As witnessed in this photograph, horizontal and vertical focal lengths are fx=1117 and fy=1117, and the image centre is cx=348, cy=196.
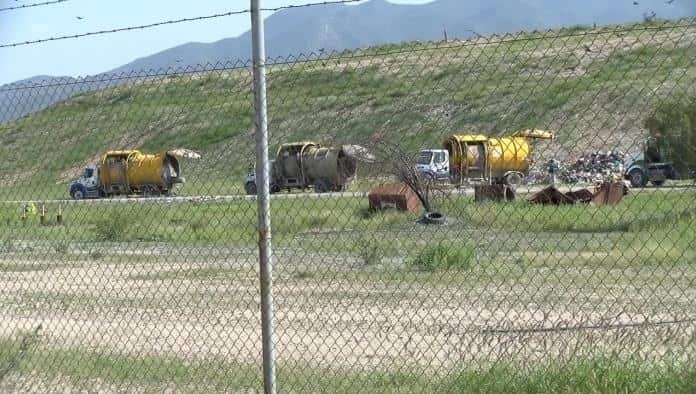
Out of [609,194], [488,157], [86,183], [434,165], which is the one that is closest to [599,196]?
[609,194]

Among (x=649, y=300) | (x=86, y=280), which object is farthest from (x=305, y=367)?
(x=86, y=280)

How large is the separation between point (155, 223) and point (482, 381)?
1879 centimetres

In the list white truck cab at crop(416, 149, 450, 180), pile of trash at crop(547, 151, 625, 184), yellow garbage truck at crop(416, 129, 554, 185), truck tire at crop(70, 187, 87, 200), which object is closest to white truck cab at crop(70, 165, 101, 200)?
truck tire at crop(70, 187, 87, 200)

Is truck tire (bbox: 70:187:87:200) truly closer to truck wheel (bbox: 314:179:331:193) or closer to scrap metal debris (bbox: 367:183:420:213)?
scrap metal debris (bbox: 367:183:420:213)

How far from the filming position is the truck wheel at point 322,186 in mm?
10428

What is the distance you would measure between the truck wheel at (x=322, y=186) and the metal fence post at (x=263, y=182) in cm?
375

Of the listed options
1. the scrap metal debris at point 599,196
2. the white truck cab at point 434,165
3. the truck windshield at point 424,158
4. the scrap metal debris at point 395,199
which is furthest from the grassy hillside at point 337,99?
the truck windshield at point 424,158

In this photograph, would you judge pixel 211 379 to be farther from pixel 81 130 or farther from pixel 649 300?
pixel 649 300

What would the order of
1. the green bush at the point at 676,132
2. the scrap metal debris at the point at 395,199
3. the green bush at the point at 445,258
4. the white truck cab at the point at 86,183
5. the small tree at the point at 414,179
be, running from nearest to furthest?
1. the green bush at the point at 676,132
2. the green bush at the point at 445,258
3. the white truck cab at the point at 86,183
4. the small tree at the point at 414,179
5. the scrap metal debris at the point at 395,199

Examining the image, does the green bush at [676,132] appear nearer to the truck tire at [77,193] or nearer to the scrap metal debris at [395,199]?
the truck tire at [77,193]

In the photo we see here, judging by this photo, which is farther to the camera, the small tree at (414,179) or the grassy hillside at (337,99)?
the small tree at (414,179)

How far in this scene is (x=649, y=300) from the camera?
12203 mm

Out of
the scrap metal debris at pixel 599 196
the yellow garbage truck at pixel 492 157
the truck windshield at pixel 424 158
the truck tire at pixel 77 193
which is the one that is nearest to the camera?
the yellow garbage truck at pixel 492 157

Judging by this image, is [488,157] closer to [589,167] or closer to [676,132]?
[589,167]
